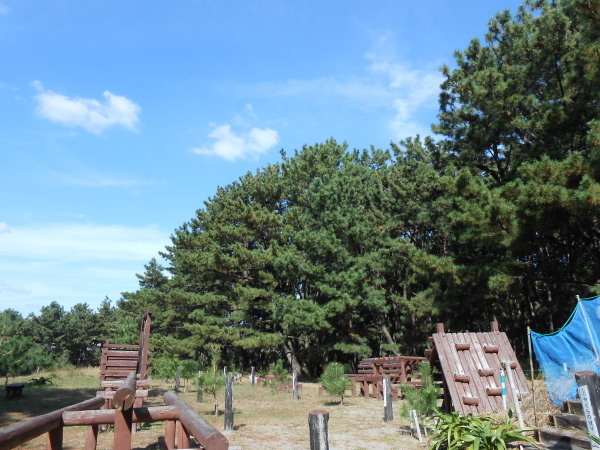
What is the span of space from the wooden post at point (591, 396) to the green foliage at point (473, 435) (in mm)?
1299

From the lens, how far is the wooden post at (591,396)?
482cm

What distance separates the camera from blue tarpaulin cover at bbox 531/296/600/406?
7.35m

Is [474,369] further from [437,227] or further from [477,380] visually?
[437,227]

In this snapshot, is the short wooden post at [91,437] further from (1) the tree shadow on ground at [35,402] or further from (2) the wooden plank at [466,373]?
(2) the wooden plank at [466,373]

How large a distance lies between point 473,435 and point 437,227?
18.3 metres

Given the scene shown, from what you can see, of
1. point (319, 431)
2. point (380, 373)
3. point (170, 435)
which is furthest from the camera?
point (380, 373)

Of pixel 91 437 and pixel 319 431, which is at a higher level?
pixel 319 431

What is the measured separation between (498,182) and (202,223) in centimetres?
2545

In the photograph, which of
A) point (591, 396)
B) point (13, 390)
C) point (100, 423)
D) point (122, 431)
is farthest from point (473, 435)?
point (13, 390)

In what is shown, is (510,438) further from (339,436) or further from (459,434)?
(339,436)

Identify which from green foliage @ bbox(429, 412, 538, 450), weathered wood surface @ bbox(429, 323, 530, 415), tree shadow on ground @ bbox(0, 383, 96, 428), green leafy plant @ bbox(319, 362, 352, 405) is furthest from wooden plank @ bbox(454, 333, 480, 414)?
tree shadow on ground @ bbox(0, 383, 96, 428)

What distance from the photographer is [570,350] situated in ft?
24.9

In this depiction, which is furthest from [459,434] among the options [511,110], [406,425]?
[511,110]

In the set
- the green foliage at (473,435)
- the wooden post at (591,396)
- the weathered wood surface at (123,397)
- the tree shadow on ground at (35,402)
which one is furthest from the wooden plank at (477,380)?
the tree shadow on ground at (35,402)
